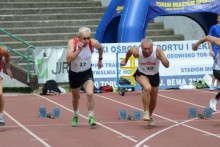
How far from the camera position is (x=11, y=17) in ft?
96.4

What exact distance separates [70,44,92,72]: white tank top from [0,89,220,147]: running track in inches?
42.7

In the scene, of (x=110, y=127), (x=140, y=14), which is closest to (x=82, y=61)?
(x=110, y=127)

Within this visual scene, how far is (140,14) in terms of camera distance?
23344 mm

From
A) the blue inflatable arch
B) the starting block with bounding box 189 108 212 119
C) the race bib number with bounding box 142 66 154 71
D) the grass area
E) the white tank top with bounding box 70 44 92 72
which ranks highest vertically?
the blue inflatable arch

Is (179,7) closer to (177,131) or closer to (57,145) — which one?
(177,131)

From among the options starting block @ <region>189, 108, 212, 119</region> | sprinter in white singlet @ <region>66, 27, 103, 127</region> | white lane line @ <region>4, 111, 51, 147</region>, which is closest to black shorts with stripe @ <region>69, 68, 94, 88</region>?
sprinter in white singlet @ <region>66, 27, 103, 127</region>

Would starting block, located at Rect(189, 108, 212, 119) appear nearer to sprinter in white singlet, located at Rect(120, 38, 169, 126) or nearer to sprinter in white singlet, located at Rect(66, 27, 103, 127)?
sprinter in white singlet, located at Rect(120, 38, 169, 126)

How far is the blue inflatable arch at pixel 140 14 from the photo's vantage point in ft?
76.0

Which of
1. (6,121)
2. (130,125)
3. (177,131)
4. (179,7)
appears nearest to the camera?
(177,131)

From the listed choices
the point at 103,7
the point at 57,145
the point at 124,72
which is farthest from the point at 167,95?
the point at 103,7

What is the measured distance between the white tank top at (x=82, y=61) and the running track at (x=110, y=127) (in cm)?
108

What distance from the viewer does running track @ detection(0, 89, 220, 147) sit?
11977 millimetres

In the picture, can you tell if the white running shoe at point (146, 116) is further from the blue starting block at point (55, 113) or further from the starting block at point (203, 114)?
the blue starting block at point (55, 113)

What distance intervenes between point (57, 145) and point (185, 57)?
12019 millimetres
